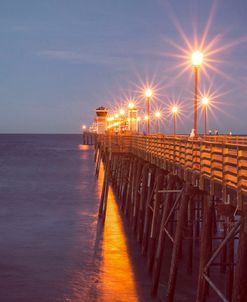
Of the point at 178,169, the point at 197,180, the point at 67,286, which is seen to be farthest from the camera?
the point at 67,286

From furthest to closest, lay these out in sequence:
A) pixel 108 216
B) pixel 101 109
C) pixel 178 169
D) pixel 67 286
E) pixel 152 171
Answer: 1. pixel 101 109
2. pixel 108 216
3. pixel 152 171
4. pixel 67 286
5. pixel 178 169

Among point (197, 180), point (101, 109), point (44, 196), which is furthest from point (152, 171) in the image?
point (101, 109)

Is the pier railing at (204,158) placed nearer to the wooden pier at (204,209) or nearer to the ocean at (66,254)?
the wooden pier at (204,209)

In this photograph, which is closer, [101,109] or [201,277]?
[201,277]

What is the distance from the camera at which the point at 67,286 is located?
17031 millimetres

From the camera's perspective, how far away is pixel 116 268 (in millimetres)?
18812

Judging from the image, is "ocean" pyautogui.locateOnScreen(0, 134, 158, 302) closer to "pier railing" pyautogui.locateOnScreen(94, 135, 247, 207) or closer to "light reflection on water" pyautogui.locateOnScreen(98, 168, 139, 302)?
"light reflection on water" pyautogui.locateOnScreen(98, 168, 139, 302)

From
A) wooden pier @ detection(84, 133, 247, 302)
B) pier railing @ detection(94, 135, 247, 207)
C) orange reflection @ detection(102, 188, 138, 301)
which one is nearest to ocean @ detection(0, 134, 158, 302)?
orange reflection @ detection(102, 188, 138, 301)

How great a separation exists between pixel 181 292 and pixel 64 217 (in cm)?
1537

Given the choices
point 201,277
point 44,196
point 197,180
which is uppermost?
point 197,180

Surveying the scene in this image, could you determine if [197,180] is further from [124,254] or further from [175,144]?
[124,254]

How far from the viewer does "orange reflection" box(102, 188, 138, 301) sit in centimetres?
1598

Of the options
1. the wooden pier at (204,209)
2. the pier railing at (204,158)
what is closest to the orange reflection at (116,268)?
the wooden pier at (204,209)

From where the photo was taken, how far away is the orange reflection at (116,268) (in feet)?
52.4
